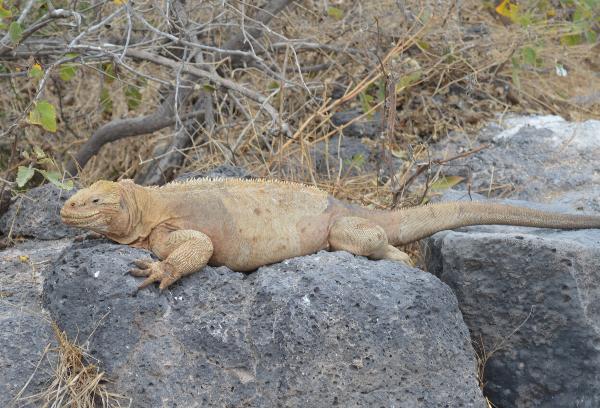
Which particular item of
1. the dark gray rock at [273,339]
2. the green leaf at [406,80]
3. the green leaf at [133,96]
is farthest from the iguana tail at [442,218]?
the green leaf at [133,96]

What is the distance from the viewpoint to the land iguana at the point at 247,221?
3512 millimetres

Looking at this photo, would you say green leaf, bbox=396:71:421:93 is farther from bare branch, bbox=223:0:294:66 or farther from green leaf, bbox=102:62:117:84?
green leaf, bbox=102:62:117:84

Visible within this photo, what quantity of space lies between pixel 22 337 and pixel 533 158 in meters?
4.04

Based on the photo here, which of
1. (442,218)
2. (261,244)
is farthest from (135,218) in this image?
(442,218)

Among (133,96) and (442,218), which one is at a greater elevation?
(442,218)

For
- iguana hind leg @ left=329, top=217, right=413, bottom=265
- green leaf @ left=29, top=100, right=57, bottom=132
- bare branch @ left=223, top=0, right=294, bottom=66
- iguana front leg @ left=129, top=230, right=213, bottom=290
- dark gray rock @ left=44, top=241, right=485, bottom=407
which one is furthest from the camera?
bare branch @ left=223, top=0, right=294, bottom=66

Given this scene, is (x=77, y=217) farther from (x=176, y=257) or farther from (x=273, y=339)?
(x=273, y=339)

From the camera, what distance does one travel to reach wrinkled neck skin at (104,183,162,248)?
3590 mm

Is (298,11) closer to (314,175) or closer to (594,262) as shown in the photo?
(314,175)

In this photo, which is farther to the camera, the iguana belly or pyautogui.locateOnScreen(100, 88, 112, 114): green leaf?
pyautogui.locateOnScreen(100, 88, 112, 114): green leaf

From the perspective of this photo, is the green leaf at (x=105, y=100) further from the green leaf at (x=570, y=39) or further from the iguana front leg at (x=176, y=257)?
the green leaf at (x=570, y=39)

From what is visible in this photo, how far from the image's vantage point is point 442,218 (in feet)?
13.8

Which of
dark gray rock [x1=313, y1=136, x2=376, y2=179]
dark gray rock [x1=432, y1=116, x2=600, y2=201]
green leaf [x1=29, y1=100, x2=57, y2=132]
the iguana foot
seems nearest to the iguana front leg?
the iguana foot

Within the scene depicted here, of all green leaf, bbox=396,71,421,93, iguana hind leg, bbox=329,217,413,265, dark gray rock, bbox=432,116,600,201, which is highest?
iguana hind leg, bbox=329,217,413,265
